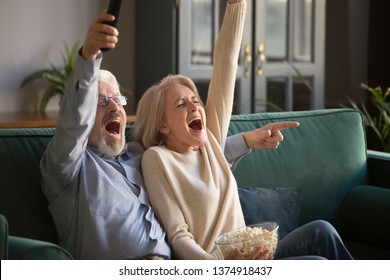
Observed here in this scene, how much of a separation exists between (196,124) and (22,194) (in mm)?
559

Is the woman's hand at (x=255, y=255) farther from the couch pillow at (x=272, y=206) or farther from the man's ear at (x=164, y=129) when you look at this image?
the couch pillow at (x=272, y=206)

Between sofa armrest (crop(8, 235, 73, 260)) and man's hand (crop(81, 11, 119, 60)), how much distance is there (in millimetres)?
504

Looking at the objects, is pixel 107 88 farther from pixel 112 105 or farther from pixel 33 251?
pixel 33 251

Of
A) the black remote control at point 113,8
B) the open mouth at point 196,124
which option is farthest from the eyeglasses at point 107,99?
the black remote control at point 113,8

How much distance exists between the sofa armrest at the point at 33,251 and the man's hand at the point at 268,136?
93 cm

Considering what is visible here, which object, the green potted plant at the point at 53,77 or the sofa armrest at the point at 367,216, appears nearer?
the sofa armrest at the point at 367,216

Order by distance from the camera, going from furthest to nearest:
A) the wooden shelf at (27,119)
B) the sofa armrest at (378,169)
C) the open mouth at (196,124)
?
1. the wooden shelf at (27,119)
2. the sofa armrest at (378,169)
3. the open mouth at (196,124)

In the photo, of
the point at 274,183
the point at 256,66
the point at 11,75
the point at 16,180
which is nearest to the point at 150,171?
the point at 16,180

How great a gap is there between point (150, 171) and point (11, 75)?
219cm

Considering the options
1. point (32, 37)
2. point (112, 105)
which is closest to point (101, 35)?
point (112, 105)

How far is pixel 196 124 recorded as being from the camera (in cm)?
257

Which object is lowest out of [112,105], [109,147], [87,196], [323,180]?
[323,180]

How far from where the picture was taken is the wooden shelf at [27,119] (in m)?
3.82

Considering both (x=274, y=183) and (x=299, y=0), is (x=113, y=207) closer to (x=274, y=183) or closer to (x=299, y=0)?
(x=274, y=183)
